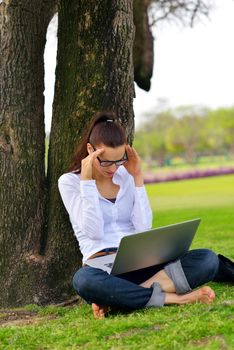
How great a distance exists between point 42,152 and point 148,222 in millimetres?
1399

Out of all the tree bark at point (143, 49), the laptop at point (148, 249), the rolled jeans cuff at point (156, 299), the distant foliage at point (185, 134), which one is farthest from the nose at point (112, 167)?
the distant foliage at point (185, 134)

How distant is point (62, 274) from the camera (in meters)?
5.68

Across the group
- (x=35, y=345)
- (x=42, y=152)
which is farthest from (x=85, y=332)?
(x=42, y=152)

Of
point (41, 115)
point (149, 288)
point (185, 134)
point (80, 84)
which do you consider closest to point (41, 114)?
point (41, 115)

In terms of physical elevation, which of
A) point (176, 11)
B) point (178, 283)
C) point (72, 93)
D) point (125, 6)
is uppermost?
point (176, 11)

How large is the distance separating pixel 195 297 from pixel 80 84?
2064 millimetres

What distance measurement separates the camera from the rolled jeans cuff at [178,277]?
15.4 ft

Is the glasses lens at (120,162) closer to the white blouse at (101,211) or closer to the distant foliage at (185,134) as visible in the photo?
the white blouse at (101,211)

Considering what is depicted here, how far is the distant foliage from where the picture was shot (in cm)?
8681

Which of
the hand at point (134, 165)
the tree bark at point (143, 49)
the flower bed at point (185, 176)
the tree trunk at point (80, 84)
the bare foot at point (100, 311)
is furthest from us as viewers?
the flower bed at point (185, 176)

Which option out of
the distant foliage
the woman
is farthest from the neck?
the distant foliage

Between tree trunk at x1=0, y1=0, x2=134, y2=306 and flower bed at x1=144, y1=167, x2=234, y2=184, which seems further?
flower bed at x1=144, y1=167, x2=234, y2=184

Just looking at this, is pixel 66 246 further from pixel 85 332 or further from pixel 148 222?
pixel 85 332

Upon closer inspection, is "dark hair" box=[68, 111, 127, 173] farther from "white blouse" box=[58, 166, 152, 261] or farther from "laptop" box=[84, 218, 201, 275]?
"laptop" box=[84, 218, 201, 275]
